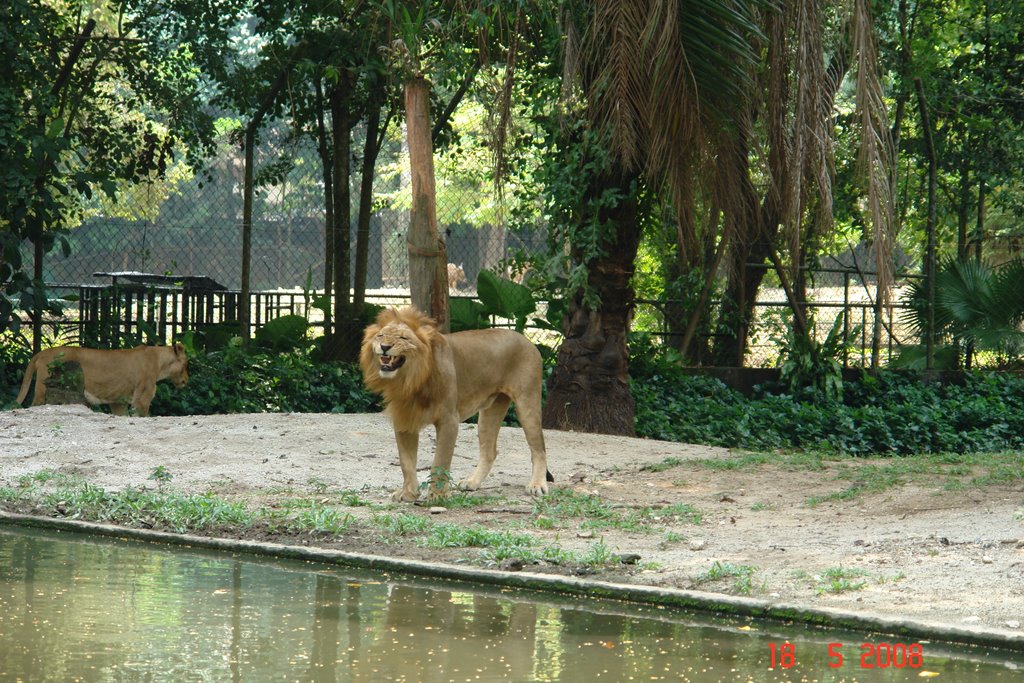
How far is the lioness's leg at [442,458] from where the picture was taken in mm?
8141

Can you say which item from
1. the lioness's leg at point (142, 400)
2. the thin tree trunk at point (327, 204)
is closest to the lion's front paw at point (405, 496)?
the lioness's leg at point (142, 400)

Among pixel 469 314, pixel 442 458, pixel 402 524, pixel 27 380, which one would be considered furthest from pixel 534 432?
pixel 469 314

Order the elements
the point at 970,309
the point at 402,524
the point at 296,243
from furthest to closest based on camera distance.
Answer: the point at 296,243 < the point at 970,309 < the point at 402,524

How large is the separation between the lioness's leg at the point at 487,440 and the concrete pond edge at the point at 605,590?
244cm

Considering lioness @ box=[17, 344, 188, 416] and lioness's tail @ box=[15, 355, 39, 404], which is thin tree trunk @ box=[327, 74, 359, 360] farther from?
lioness's tail @ box=[15, 355, 39, 404]

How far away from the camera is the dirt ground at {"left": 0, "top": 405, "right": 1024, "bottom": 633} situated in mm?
5793

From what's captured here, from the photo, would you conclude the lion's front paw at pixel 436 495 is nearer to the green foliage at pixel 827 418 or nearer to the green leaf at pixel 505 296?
the green foliage at pixel 827 418

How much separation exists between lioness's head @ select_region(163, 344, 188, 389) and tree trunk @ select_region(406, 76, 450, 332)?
13.7 ft

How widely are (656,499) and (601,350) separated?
396 centimetres

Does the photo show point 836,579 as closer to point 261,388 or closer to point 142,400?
point 142,400

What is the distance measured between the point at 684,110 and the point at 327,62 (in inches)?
272

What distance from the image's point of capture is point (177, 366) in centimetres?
1304

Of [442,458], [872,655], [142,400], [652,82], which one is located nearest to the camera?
[872,655]

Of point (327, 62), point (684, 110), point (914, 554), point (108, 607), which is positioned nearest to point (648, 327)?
point (327, 62)
